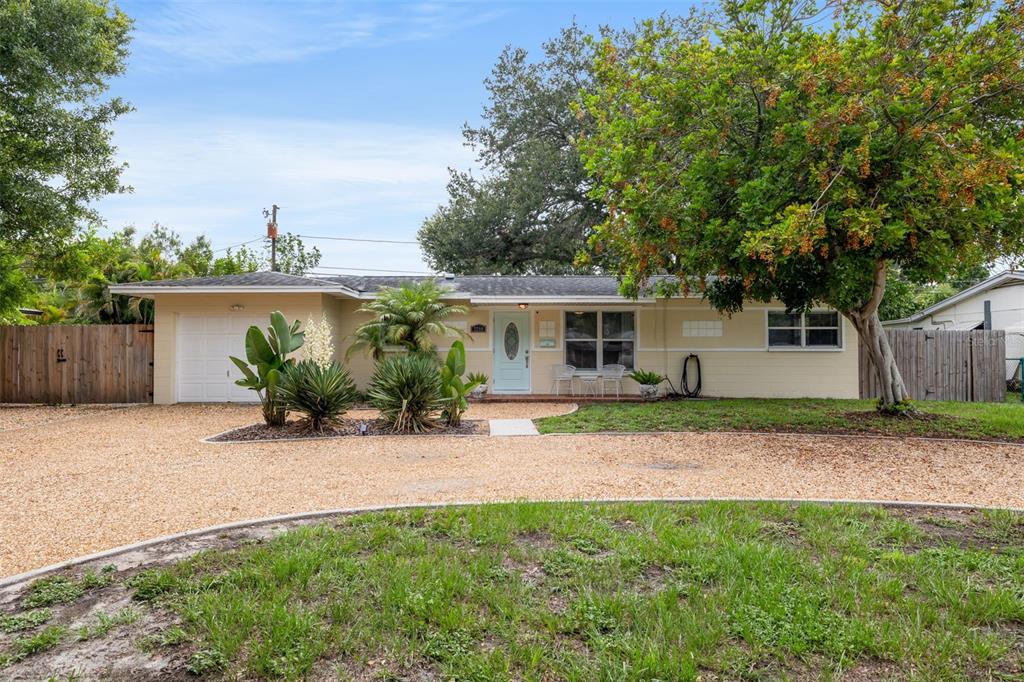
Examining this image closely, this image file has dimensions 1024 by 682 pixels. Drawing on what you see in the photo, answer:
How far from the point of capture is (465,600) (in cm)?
326

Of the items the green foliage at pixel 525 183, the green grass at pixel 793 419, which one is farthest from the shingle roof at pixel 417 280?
the green foliage at pixel 525 183

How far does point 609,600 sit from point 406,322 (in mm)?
10419

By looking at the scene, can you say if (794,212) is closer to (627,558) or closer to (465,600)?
(627,558)

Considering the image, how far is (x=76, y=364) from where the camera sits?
567 inches

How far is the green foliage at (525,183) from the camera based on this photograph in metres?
→ 21.8

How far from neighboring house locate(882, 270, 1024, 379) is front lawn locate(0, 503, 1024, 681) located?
1594cm

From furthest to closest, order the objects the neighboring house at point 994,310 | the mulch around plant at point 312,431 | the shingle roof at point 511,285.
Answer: the neighboring house at point 994,310 → the shingle roof at point 511,285 → the mulch around plant at point 312,431

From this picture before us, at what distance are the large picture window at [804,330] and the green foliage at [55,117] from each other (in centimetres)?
1591

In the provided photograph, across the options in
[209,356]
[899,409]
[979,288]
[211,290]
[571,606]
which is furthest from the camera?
[979,288]

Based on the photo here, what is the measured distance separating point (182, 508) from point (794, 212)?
714 centimetres

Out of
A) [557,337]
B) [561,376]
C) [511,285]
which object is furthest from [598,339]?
[511,285]

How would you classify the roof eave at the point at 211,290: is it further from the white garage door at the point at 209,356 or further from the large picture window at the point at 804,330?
the large picture window at the point at 804,330

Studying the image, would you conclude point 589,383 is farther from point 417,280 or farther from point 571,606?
point 571,606

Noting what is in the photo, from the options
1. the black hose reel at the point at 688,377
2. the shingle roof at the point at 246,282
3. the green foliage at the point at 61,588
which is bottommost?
the green foliage at the point at 61,588
